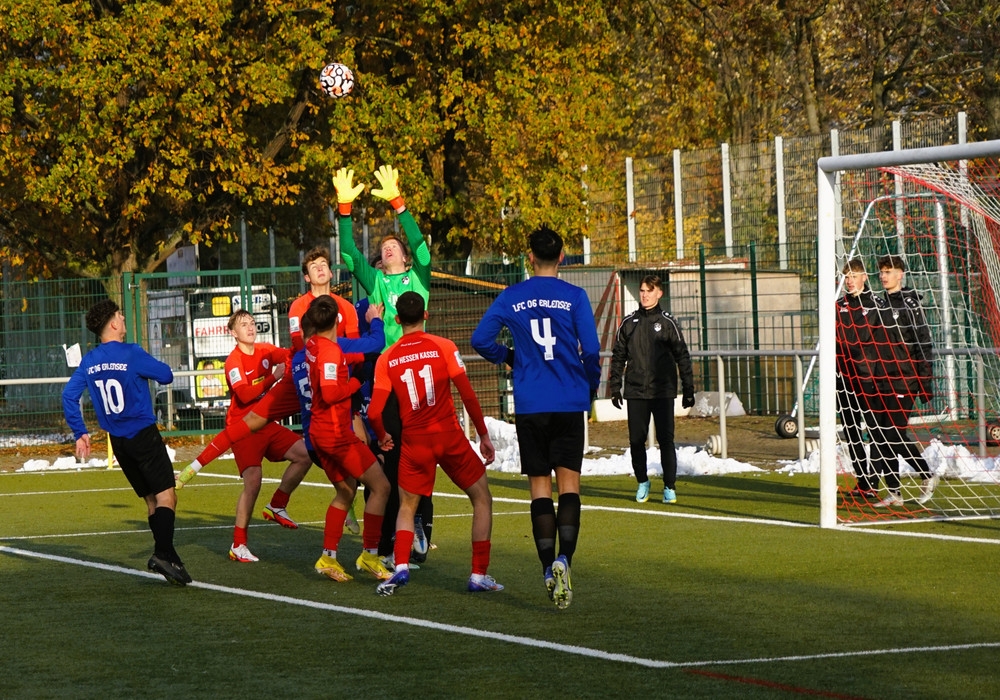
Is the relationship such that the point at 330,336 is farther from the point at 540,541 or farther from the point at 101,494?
the point at 101,494

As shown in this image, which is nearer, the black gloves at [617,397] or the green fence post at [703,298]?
the black gloves at [617,397]

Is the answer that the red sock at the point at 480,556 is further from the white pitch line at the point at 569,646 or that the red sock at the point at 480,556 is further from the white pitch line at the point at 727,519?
the white pitch line at the point at 727,519

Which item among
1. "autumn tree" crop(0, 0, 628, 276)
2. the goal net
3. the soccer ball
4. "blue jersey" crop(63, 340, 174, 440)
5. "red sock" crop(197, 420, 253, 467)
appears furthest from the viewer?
"autumn tree" crop(0, 0, 628, 276)

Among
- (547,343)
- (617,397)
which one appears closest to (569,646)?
(547,343)

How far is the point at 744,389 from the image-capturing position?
22.4 m

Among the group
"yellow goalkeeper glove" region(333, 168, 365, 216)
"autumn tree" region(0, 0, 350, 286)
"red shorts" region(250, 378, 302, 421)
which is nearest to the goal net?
"yellow goalkeeper glove" region(333, 168, 365, 216)

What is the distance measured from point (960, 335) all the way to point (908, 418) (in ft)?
12.8

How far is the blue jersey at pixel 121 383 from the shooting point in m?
9.16

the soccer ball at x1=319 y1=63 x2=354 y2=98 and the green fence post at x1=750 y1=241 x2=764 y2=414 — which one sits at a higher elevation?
the soccer ball at x1=319 y1=63 x2=354 y2=98

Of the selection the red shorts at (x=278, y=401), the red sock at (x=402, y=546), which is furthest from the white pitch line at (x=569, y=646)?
the red shorts at (x=278, y=401)

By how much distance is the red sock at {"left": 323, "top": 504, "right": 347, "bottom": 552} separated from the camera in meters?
9.23

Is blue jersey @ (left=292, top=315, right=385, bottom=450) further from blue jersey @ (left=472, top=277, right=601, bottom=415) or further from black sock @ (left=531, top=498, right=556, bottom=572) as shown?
black sock @ (left=531, top=498, right=556, bottom=572)

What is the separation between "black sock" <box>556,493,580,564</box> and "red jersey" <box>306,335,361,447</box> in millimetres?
1734

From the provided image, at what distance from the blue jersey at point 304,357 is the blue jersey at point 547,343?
4.64 ft
